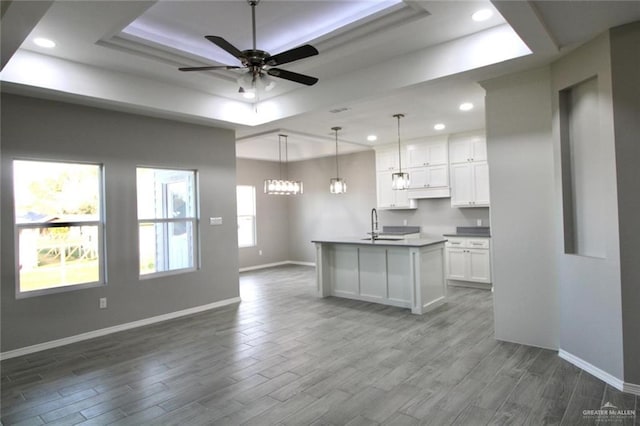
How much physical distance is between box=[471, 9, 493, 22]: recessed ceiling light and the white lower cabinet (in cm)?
401

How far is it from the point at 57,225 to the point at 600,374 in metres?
5.50

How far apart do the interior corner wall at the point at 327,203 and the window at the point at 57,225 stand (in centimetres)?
564

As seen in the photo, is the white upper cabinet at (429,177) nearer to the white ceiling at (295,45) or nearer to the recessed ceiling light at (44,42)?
the white ceiling at (295,45)

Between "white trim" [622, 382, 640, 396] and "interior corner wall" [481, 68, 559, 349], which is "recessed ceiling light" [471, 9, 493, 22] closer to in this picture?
"interior corner wall" [481, 68, 559, 349]

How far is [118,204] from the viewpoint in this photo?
4.76 metres

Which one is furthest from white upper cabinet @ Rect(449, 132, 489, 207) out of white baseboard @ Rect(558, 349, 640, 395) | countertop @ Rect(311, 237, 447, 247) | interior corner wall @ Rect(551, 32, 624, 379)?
white baseboard @ Rect(558, 349, 640, 395)

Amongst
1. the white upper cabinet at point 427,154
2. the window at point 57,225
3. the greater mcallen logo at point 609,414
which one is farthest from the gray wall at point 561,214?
the window at point 57,225

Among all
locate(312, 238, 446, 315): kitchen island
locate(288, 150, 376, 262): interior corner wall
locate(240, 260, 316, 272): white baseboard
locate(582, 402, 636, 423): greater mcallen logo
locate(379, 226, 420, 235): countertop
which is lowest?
locate(582, 402, 636, 423): greater mcallen logo

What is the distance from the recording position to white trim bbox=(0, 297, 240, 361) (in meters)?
3.94

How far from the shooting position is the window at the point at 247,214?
9352mm

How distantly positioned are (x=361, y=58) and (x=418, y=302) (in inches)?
122

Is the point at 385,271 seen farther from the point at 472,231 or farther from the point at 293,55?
the point at 293,55

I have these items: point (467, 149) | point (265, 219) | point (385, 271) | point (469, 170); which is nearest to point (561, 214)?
point (385, 271)

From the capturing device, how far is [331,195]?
9.49 meters
